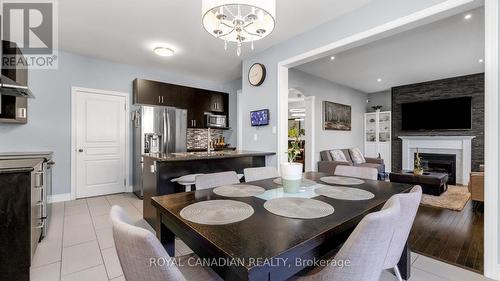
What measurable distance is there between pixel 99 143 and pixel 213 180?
11.2 ft

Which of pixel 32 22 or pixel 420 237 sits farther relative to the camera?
pixel 32 22

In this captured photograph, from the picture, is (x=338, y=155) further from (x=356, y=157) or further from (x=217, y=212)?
(x=217, y=212)

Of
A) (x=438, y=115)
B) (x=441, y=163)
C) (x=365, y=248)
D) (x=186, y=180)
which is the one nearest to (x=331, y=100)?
(x=438, y=115)

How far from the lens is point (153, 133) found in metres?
4.05

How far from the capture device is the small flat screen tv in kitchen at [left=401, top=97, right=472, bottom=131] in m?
5.18

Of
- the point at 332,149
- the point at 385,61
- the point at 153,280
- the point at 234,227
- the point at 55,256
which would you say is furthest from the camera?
the point at 332,149

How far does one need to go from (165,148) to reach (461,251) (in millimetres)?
4224

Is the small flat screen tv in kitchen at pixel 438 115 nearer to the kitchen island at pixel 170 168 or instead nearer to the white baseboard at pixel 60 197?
the kitchen island at pixel 170 168

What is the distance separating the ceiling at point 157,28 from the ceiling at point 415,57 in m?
1.46

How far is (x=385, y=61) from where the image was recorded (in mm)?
4355

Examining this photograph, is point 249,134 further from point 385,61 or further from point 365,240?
point 365,240

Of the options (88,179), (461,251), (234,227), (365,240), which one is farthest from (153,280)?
(88,179)

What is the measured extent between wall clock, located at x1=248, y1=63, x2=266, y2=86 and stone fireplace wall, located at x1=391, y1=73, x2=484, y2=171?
474 cm

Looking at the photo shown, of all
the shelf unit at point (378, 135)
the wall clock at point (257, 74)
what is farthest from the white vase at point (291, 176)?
the shelf unit at point (378, 135)
